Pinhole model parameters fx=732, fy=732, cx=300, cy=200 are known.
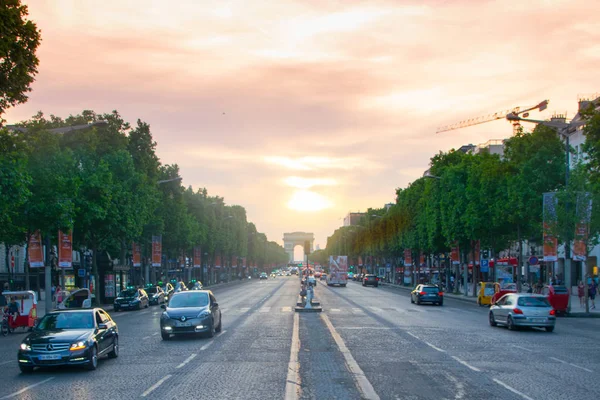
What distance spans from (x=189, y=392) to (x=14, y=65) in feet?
46.2

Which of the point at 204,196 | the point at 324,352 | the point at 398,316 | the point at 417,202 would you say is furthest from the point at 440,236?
the point at 324,352

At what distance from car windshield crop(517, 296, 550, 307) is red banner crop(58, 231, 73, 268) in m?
26.0

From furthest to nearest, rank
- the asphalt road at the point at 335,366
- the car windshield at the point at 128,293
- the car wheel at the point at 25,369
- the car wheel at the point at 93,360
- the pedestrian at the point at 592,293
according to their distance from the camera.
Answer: the car windshield at the point at 128,293, the pedestrian at the point at 592,293, the car wheel at the point at 93,360, the car wheel at the point at 25,369, the asphalt road at the point at 335,366

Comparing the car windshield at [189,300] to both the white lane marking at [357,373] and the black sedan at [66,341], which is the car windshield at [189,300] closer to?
the white lane marking at [357,373]

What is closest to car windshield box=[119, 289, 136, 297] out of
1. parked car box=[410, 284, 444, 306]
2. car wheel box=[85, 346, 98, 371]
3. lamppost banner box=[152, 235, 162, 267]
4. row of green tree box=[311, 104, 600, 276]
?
lamppost banner box=[152, 235, 162, 267]

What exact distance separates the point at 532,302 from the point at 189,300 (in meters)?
14.1

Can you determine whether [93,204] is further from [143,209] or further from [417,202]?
[417,202]

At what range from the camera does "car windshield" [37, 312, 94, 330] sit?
19266 mm

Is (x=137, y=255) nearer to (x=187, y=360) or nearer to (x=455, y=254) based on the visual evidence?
(x=455, y=254)

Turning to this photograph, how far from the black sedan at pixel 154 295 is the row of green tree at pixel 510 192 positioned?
2625 cm

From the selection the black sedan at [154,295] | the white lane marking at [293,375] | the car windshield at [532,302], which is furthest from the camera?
the black sedan at [154,295]

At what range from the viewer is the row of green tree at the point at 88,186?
31.1 meters

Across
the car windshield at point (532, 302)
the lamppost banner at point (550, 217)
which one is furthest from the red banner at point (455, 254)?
the car windshield at point (532, 302)

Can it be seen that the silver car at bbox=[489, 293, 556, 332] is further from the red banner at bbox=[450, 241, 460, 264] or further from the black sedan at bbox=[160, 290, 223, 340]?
the red banner at bbox=[450, 241, 460, 264]
